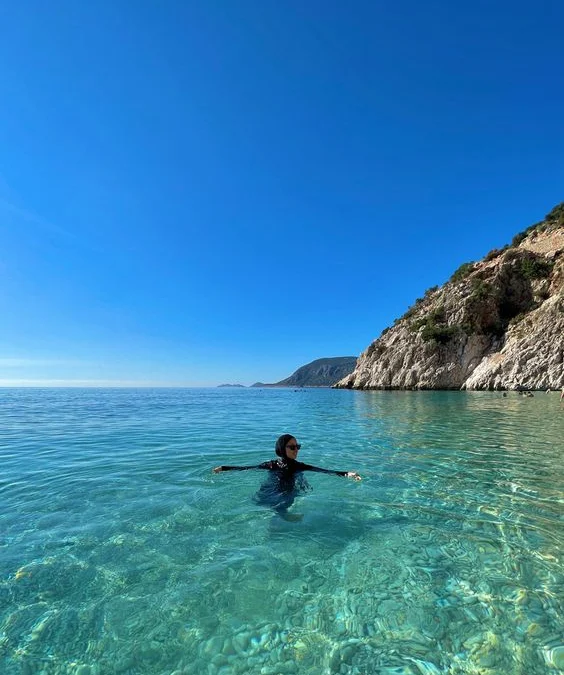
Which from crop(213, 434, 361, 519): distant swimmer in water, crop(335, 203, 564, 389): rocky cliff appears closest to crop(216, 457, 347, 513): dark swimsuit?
crop(213, 434, 361, 519): distant swimmer in water

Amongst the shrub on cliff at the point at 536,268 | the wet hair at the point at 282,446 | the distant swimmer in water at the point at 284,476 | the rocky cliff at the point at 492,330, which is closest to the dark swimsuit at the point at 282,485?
the distant swimmer in water at the point at 284,476

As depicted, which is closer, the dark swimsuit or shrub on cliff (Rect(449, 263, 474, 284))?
the dark swimsuit

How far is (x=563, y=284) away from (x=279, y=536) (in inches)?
2991

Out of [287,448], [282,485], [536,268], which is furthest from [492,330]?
[282,485]

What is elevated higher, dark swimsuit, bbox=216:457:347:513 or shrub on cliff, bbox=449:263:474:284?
shrub on cliff, bbox=449:263:474:284

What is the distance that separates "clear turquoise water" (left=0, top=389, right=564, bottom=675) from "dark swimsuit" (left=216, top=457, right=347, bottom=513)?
261 millimetres

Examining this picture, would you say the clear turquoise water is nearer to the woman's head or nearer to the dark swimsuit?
the dark swimsuit

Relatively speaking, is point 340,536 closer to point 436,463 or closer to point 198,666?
point 198,666

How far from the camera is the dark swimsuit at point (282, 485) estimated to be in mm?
7460

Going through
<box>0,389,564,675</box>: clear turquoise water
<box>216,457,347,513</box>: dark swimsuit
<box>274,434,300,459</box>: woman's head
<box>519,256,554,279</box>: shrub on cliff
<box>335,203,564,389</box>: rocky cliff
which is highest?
<box>519,256,554,279</box>: shrub on cliff

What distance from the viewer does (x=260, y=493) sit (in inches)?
308

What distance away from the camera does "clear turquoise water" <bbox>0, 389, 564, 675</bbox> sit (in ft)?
11.2

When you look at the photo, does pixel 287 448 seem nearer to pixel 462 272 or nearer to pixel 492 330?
pixel 492 330

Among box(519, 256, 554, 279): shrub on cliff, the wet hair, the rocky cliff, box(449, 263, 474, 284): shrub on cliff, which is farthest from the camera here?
box(449, 263, 474, 284): shrub on cliff
